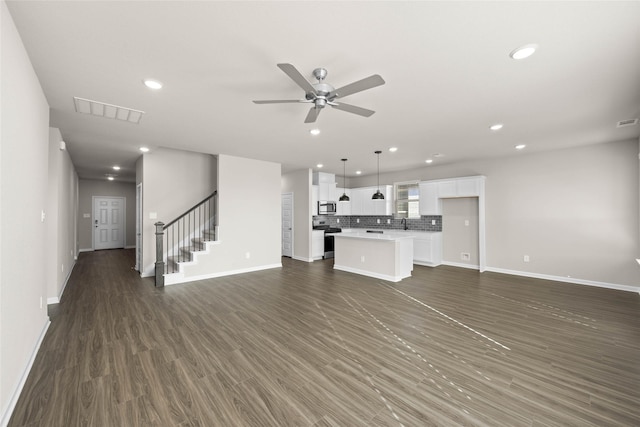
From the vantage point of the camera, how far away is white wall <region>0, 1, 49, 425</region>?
173 cm

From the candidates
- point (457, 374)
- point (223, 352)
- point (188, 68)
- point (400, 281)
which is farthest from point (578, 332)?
point (188, 68)

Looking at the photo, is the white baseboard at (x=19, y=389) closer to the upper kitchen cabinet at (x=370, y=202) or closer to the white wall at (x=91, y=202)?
the upper kitchen cabinet at (x=370, y=202)

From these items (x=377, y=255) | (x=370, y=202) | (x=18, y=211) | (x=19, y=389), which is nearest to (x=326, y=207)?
(x=370, y=202)

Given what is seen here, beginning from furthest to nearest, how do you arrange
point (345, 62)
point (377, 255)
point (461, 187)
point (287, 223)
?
1. point (287, 223)
2. point (461, 187)
3. point (377, 255)
4. point (345, 62)

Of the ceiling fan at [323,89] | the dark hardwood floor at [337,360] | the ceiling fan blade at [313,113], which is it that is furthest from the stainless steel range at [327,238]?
the ceiling fan at [323,89]

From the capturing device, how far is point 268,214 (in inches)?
268

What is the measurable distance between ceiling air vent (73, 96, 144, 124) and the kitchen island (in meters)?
4.71

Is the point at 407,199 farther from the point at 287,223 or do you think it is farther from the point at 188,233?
the point at 188,233

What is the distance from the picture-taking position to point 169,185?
5.95 m

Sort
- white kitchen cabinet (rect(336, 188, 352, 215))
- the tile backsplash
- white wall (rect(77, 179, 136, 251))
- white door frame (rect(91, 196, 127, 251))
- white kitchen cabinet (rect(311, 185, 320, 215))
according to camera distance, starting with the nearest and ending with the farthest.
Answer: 1. the tile backsplash
2. white kitchen cabinet (rect(311, 185, 320, 215))
3. white kitchen cabinet (rect(336, 188, 352, 215))
4. white wall (rect(77, 179, 136, 251))
5. white door frame (rect(91, 196, 127, 251))

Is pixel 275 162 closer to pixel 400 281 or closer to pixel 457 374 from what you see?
pixel 400 281

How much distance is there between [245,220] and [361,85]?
4.85 metres

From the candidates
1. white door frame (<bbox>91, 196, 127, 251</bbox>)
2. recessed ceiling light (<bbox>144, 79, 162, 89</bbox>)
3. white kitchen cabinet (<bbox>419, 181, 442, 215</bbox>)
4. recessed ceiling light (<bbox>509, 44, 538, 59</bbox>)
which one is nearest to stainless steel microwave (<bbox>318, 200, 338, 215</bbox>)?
white kitchen cabinet (<bbox>419, 181, 442, 215</bbox>)

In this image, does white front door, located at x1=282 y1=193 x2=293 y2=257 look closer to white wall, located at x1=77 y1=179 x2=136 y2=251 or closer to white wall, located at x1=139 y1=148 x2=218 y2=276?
white wall, located at x1=139 y1=148 x2=218 y2=276
